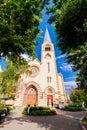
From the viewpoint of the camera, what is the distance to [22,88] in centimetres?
5050

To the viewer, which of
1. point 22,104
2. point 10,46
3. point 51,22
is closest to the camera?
point 10,46

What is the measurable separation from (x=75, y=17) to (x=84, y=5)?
4.17 feet

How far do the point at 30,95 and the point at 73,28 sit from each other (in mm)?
39756

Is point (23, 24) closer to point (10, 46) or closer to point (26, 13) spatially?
point (26, 13)

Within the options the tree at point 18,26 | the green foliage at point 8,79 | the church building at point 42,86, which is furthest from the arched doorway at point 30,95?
the tree at point 18,26

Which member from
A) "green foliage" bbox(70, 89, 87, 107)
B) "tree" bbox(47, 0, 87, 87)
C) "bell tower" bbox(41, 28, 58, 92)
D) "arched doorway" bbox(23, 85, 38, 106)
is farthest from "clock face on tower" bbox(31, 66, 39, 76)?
"tree" bbox(47, 0, 87, 87)

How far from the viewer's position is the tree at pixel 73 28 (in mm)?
11750

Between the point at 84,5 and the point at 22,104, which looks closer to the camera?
the point at 84,5

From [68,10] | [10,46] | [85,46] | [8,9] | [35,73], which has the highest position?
[35,73]

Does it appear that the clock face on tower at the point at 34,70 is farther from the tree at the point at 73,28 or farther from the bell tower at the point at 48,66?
the tree at the point at 73,28

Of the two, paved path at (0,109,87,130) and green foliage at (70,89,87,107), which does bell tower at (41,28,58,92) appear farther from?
paved path at (0,109,87,130)

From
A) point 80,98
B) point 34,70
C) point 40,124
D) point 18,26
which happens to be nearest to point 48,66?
point 34,70

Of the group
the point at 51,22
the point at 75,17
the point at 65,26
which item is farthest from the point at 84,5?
the point at 51,22

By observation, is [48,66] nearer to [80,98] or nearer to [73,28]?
[80,98]
